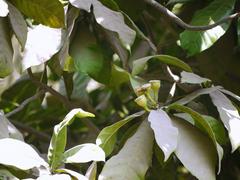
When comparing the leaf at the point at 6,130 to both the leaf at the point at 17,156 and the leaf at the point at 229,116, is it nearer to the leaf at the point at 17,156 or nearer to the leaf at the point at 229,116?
the leaf at the point at 17,156

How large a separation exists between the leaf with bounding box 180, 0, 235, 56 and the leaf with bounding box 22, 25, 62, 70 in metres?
0.24

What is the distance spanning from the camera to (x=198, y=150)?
0.87m

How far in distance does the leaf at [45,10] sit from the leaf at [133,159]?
0.22 m

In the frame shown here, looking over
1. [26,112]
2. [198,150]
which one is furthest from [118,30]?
[26,112]

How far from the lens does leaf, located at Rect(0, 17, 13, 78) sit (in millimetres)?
880

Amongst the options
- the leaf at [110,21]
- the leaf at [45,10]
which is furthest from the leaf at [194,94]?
the leaf at [45,10]

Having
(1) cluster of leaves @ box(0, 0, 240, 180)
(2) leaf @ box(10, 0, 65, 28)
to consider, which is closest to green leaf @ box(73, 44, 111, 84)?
(1) cluster of leaves @ box(0, 0, 240, 180)

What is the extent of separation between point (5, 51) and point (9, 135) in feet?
0.44

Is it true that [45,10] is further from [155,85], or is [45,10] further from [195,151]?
[195,151]

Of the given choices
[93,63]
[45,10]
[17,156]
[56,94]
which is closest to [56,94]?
[56,94]

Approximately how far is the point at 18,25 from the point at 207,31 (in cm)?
35

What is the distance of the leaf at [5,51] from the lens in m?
0.88

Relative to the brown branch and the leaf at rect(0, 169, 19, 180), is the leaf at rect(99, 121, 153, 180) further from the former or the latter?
the brown branch

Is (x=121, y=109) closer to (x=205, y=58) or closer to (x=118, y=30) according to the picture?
(x=205, y=58)
